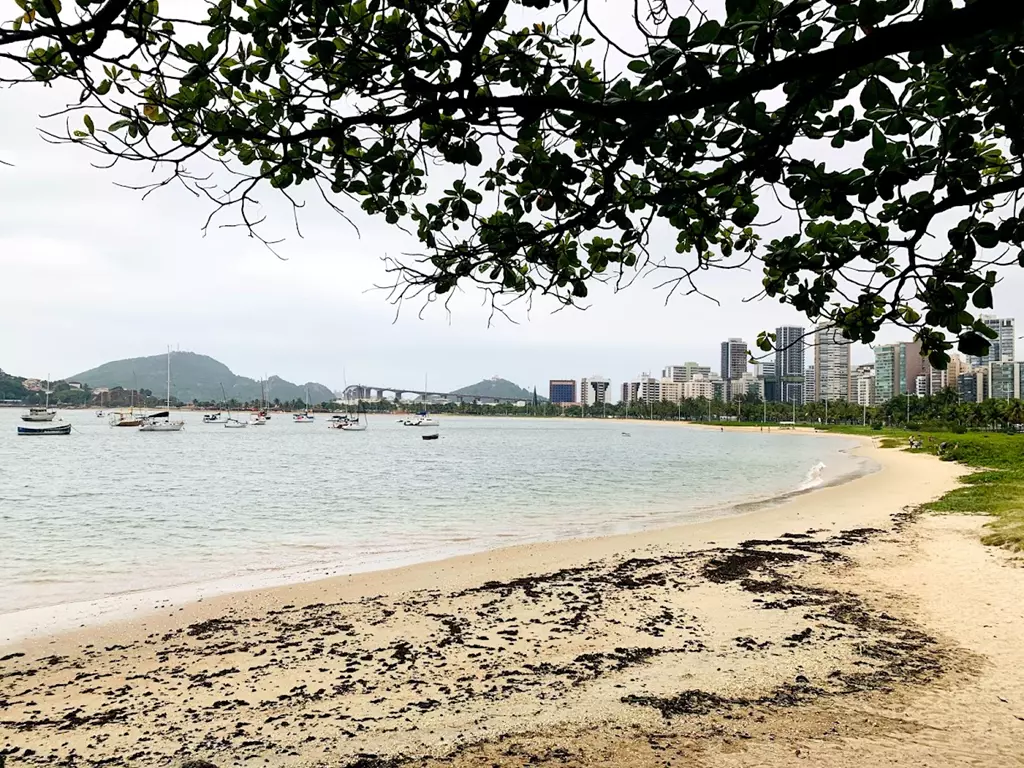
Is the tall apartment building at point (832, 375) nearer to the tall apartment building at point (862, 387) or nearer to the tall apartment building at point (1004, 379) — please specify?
the tall apartment building at point (862, 387)

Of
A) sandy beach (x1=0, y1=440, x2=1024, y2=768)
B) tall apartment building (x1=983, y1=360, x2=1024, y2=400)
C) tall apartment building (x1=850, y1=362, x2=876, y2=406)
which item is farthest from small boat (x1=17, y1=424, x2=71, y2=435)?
tall apartment building (x1=850, y1=362, x2=876, y2=406)

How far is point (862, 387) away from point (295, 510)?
16931 cm

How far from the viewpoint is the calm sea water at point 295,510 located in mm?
14345

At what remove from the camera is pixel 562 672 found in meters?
6.59

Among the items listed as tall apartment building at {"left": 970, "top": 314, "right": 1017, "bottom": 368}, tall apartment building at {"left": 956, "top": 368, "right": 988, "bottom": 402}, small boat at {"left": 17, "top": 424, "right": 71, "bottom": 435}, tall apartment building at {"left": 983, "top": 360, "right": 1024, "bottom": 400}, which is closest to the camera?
tall apartment building at {"left": 970, "top": 314, "right": 1017, "bottom": 368}

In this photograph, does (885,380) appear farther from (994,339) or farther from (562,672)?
(994,339)

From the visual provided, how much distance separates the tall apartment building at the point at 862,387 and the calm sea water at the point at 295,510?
11130 cm

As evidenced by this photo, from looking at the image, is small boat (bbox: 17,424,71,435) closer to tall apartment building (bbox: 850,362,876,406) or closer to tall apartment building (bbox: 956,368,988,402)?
tall apartment building (bbox: 850,362,876,406)

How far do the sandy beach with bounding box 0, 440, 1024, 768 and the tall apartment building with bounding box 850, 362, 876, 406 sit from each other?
146851 mm

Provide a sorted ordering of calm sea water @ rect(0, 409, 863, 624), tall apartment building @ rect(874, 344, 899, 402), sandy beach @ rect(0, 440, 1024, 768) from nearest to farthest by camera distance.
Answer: sandy beach @ rect(0, 440, 1024, 768) → calm sea water @ rect(0, 409, 863, 624) → tall apartment building @ rect(874, 344, 899, 402)

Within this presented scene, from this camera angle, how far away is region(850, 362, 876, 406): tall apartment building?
145375 millimetres

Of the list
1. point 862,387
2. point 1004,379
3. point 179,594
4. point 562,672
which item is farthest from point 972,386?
point 562,672

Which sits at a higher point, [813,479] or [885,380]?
[885,380]

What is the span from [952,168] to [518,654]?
6.05 metres
